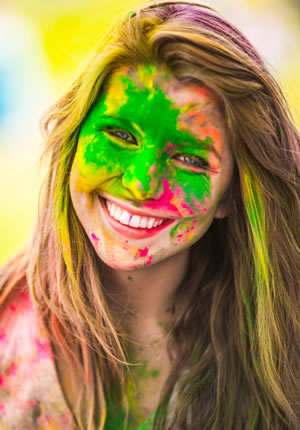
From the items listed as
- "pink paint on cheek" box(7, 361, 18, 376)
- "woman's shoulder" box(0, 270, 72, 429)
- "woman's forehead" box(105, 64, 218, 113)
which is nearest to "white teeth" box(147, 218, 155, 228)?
"woman's forehead" box(105, 64, 218, 113)

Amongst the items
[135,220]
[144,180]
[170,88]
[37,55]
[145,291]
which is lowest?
[145,291]

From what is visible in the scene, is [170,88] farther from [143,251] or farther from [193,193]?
[143,251]

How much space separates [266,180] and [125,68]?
39 cm

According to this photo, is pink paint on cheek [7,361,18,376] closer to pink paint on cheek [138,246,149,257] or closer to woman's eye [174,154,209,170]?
pink paint on cheek [138,246,149,257]

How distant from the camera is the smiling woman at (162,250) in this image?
122 cm

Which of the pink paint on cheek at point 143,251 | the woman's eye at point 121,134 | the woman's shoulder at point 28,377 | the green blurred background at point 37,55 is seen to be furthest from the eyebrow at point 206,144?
the green blurred background at point 37,55

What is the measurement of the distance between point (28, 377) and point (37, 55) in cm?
261

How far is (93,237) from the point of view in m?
1.34

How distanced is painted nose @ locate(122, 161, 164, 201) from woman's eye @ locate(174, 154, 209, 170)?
2.2 inches

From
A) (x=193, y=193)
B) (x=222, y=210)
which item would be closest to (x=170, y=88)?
(x=193, y=193)

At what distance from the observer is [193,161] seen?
1.26 metres

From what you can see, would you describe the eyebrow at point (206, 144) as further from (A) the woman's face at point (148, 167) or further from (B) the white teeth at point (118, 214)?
(B) the white teeth at point (118, 214)

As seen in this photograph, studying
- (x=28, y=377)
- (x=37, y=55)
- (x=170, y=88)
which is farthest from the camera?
(x=37, y=55)

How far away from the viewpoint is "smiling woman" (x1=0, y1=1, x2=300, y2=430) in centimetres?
122
